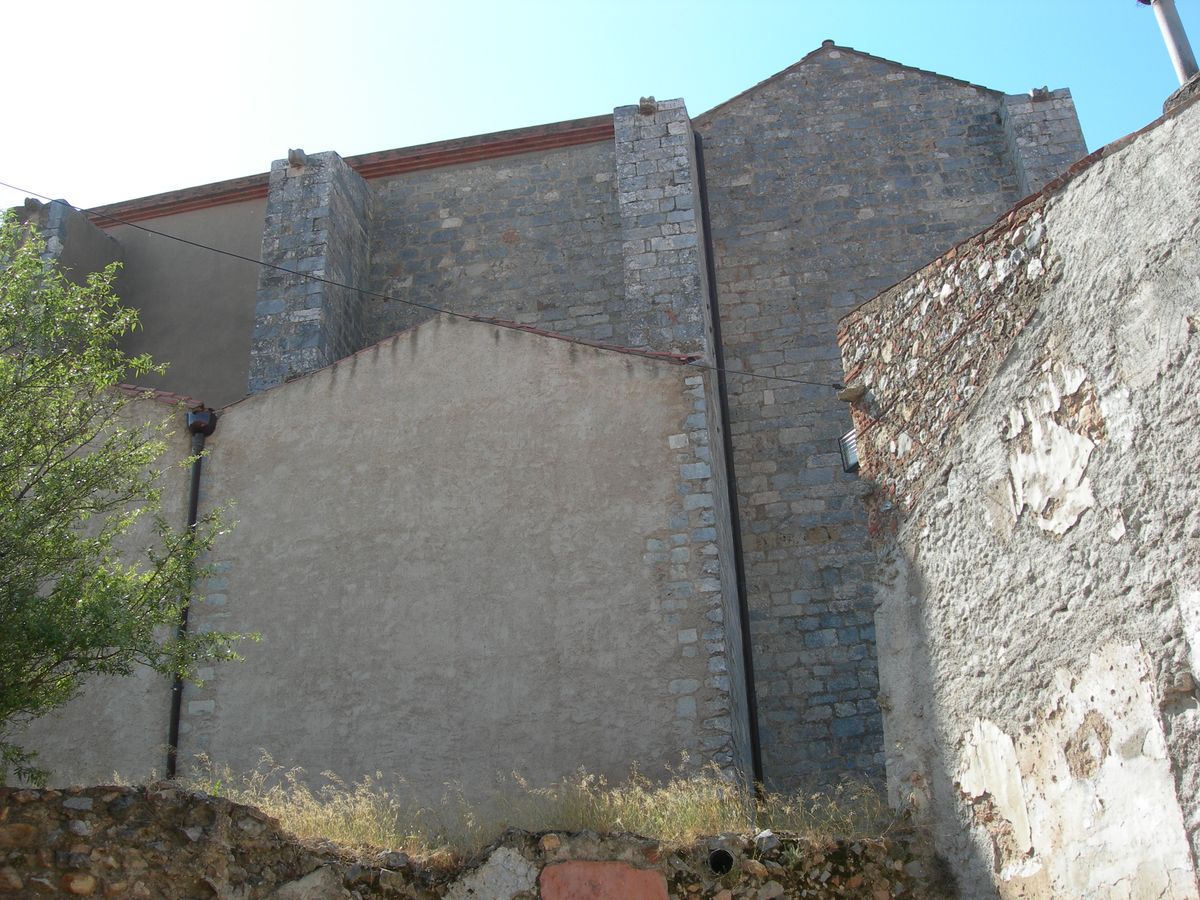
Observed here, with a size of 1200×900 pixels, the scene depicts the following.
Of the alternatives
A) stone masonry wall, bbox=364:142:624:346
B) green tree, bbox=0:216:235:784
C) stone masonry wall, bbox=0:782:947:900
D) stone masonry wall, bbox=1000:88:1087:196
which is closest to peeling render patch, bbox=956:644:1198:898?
stone masonry wall, bbox=0:782:947:900

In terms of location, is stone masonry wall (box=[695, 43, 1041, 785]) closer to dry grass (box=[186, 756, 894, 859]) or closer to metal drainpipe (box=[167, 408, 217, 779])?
dry grass (box=[186, 756, 894, 859])

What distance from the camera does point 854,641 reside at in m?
11.4

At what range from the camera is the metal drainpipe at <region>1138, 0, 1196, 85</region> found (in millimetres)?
5793

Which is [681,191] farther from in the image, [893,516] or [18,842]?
[18,842]

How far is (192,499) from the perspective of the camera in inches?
389

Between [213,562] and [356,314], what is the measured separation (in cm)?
489

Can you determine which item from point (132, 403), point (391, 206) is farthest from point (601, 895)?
point (391, 206)

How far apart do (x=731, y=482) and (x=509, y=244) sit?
4027 mm

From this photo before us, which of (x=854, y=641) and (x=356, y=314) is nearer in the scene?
(x=854, y=641)

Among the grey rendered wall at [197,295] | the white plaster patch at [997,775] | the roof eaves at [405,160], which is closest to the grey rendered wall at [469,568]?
the white plaster patch at [997,775]

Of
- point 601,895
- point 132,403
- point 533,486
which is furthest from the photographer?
point 132,403

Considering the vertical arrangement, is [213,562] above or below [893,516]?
above

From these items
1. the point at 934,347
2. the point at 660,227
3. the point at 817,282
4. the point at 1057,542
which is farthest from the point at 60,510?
the point at 817,282

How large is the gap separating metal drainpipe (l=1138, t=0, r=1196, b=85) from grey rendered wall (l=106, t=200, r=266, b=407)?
10.1 meters
